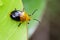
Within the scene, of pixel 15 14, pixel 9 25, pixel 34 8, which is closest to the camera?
pixel 9 25

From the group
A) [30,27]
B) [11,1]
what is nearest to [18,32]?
[11,1]

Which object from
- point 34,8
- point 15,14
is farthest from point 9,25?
point 34,8

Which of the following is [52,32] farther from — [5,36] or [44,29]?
[5,36]

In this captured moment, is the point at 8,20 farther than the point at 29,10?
No

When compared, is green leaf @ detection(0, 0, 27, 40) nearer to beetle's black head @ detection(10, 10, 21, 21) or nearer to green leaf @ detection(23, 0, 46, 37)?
beetle's black head @ detection(10, 10, 21, 21)

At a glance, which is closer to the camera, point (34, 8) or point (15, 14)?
point (15, 14)

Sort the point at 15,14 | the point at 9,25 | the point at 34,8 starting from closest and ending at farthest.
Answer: the point at 9,25
the point at 15,14
the point at 34,8

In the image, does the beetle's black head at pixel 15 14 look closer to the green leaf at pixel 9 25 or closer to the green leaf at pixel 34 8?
the green leaf at pixel 9 25

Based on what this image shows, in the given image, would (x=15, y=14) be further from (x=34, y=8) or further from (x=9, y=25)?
(x=34, y=8)

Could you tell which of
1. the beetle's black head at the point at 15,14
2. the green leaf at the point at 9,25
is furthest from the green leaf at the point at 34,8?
the green leaf at the point at 9,25
